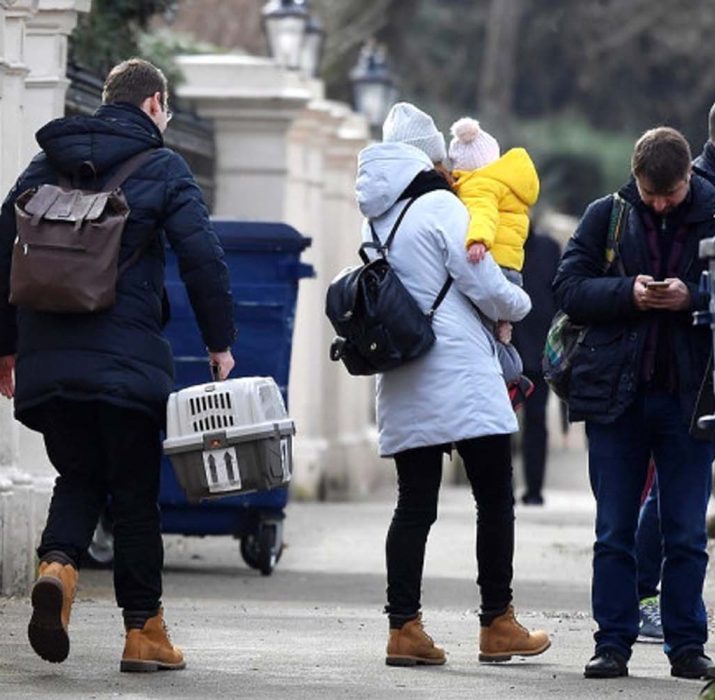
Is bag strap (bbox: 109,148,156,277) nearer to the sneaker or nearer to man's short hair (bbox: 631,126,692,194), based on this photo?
man's short hair (bbox: 631,126,692,194)

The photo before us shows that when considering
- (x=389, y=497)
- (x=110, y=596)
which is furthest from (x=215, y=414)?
(x=389, y=497)

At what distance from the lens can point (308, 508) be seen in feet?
62.8

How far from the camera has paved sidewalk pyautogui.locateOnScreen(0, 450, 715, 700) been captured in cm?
866

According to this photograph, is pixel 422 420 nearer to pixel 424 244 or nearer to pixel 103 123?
pixel 424 244

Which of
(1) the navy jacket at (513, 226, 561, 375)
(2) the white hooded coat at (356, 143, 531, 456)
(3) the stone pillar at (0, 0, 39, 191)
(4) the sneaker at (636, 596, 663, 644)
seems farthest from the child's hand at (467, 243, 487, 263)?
(1) the navy jacket at (513, 226, 561, 375)

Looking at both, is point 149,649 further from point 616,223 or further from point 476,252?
point 616,223

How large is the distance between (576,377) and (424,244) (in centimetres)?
68

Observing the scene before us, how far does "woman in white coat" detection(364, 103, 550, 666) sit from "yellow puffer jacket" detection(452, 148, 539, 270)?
0.36ft

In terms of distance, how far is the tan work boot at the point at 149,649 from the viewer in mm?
8859

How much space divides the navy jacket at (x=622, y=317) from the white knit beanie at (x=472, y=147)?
22.1 inches

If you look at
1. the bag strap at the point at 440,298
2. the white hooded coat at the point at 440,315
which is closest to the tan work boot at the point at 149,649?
the white hooded coat at the point at 440,315

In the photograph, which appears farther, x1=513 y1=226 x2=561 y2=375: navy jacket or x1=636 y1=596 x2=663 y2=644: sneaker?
x1=513 y1=226 x2=561 y2=375: navy jacket

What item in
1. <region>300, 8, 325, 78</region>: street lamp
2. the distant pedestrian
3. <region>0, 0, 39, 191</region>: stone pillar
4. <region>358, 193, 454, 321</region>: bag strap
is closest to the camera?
<region>358, 193, 454, 321</region>: bag strap

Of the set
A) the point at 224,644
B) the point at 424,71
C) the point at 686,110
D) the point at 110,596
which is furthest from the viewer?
Result: the point at 686,110
